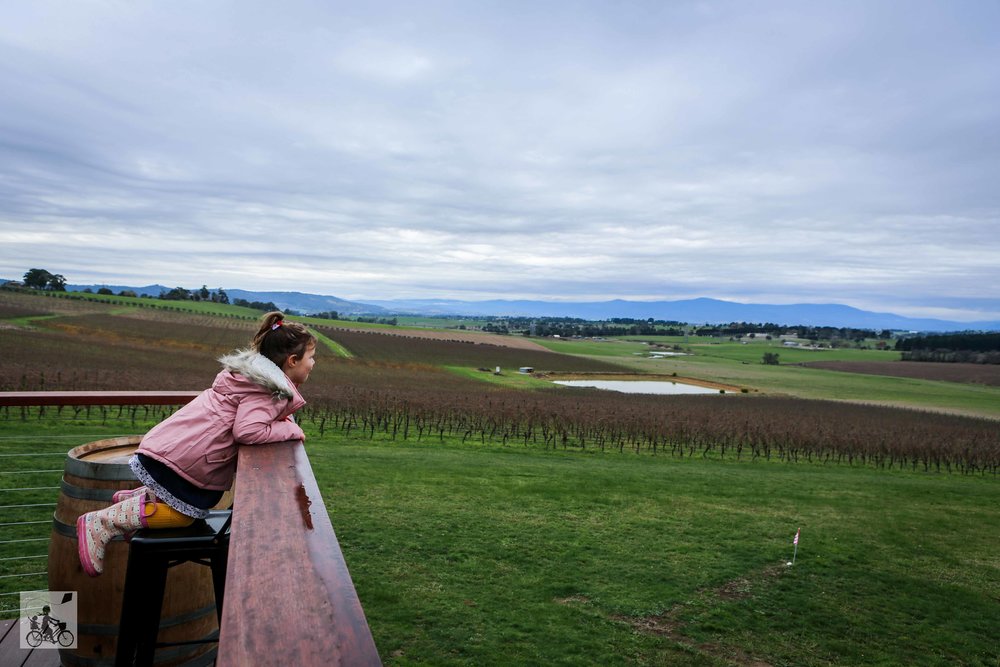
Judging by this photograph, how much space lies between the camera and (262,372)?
2.28 meters

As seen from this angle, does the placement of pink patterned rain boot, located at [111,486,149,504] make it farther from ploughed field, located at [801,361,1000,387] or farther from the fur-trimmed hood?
ploughed field, located at [801,361,1000,387]

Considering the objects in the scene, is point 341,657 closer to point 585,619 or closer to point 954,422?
point 585,619

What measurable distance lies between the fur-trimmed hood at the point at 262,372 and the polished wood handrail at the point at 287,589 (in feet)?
1.68

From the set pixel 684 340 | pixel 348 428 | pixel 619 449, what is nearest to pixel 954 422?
pixel 619 449

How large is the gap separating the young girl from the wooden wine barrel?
305 mm

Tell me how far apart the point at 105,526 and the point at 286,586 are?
5.05ft

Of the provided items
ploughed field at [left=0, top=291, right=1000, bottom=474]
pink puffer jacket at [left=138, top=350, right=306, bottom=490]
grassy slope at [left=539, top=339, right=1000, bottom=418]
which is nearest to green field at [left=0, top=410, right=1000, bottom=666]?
pink puffer jacket at [left=138, top=350, right=306, bottom=490]

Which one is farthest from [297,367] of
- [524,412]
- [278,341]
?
[524,412]

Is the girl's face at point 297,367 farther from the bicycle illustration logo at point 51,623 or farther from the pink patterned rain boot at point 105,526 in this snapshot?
the bicycle illustration logo at point 51,623

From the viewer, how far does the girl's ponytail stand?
2.48 m

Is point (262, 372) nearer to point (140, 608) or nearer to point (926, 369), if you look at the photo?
point (140, 608)

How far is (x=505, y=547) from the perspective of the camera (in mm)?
5410

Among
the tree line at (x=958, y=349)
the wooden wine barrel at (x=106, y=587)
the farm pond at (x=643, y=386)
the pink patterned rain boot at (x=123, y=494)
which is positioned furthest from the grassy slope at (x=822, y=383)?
the pink patterned rain boot at (x=123, y=494)

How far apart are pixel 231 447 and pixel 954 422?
121 feet
